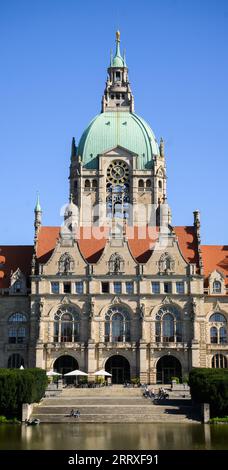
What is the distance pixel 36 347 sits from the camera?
96.2 m

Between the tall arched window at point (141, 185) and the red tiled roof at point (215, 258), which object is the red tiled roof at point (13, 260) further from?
the red tiled roof at point (215, 258)

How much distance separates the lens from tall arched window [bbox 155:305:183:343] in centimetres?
9731

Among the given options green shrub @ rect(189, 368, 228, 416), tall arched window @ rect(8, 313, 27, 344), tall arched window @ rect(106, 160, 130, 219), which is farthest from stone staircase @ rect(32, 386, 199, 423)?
tall arched window @ rect(106, 160, 130, 219)

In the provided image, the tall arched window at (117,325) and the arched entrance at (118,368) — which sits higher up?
the tall arched window at (117,325)

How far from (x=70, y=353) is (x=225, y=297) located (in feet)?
67.2

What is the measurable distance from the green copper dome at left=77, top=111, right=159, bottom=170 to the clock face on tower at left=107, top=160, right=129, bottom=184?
2.09 metres

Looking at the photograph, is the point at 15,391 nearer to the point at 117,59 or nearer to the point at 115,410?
the point at 115,410

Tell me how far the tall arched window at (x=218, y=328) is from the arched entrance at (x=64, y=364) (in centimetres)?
1729

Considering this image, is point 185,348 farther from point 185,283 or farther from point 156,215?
point 156,215

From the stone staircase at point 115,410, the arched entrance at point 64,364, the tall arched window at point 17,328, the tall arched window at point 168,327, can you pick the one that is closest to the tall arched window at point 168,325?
the tall arched window at point 168,327

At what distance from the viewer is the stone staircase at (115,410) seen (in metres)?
73.4
